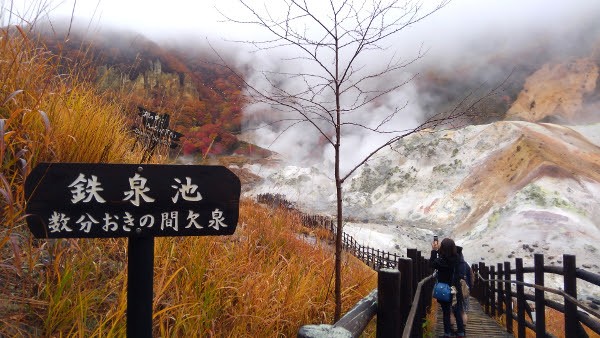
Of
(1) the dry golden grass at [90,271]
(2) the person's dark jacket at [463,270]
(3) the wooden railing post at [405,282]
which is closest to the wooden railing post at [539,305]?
(2) the person's dark jacket at [463,270]

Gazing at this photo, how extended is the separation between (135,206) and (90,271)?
98 cm

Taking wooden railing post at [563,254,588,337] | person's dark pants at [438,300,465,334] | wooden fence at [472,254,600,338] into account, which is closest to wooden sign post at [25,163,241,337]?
wooden fence at [472,254,600,338]

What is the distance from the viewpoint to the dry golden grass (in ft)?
5.73

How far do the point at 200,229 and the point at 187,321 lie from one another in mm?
897

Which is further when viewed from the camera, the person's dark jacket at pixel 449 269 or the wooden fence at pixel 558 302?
the person's dark jacket at pixel 449 269

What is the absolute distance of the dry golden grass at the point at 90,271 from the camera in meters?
1.75

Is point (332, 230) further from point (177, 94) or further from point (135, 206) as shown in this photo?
point (135, 206)

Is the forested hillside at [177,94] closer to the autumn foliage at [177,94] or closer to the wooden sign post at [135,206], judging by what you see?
the autumn foliage at [177,94]

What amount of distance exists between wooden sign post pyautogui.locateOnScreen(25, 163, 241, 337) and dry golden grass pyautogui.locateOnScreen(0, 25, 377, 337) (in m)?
0.36

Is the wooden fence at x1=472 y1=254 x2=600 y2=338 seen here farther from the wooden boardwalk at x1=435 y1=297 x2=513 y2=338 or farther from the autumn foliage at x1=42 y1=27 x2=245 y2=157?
the autumn foliage at x1=42 y1=27 x2=245 y2=157


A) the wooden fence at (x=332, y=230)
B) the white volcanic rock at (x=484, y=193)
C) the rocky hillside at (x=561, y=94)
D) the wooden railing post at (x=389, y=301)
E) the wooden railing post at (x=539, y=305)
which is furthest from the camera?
the rocky hillside at (x=561, y=94)

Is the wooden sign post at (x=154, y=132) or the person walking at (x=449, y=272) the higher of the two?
the wooden sign post at (x=154, y=132)

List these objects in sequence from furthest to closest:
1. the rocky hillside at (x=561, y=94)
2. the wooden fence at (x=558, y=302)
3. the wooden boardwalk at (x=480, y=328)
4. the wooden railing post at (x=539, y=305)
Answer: the rocky hillside at (x=561, y=94) < the wooden boardwalk at (x=480, y=328) < the wooden railing post at (x=539, y=305) < the wooden fence at (x=558, y=302)

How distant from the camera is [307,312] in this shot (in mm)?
2693
